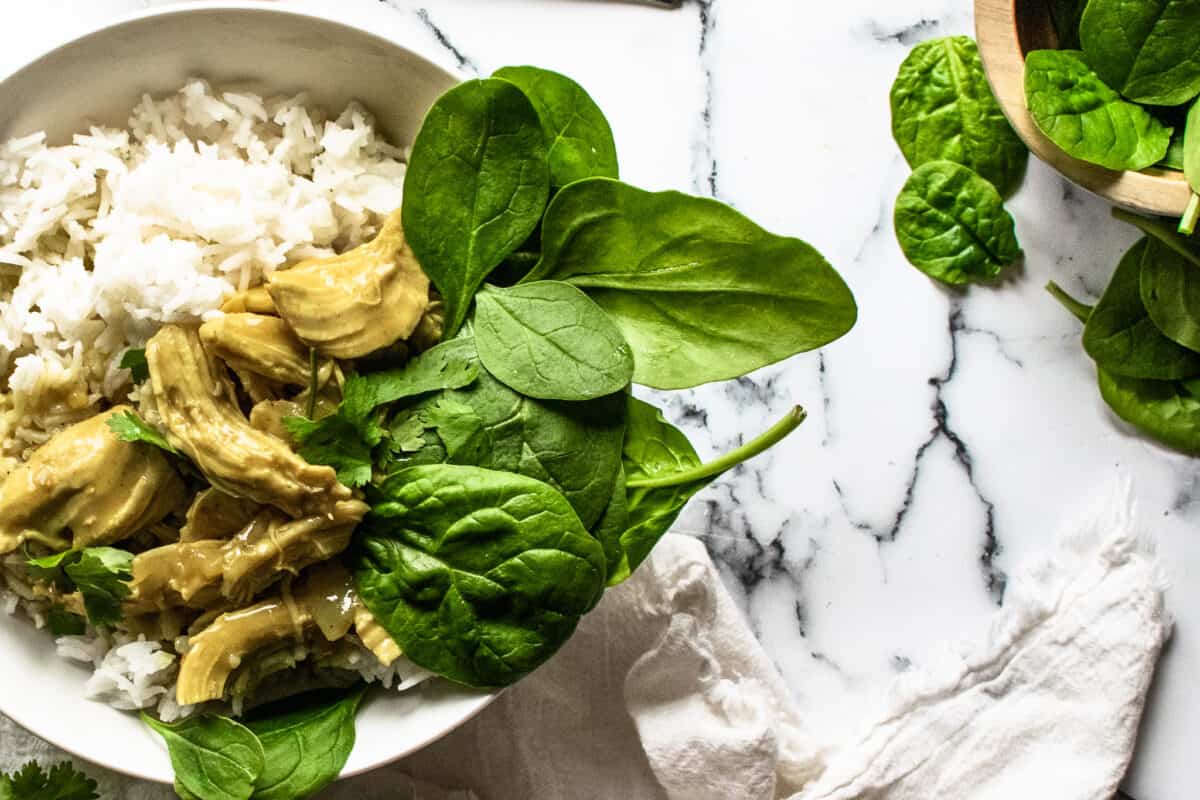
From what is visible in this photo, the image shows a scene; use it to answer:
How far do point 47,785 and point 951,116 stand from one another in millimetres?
1280

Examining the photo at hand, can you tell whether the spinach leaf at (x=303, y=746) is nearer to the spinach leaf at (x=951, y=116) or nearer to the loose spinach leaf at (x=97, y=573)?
the loose spinach leaf at (x=97, y=573)

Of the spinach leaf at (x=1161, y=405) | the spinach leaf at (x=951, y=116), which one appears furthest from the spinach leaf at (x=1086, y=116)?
the spinach leaf at (x=1161, y=405)

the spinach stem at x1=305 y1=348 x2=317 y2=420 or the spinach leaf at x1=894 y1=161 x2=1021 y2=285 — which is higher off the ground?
the spinach stem at x1=305 y1=348 x2=317 y2=420

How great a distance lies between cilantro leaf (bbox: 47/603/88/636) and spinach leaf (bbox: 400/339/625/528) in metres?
0.38

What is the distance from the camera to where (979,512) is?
1.60 m

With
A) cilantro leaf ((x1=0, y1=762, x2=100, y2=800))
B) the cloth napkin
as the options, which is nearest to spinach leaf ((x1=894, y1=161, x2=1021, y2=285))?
the cloth napkin

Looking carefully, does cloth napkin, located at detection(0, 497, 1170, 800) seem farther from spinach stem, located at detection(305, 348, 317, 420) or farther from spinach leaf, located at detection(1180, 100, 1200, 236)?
spinach stem, located at detection(305, 348, 317, 420)

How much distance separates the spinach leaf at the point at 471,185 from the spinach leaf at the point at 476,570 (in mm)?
173

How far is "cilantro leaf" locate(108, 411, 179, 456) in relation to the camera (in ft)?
3.79

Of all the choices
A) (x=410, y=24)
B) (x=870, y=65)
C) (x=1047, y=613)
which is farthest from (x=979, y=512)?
(x=410, y=24)

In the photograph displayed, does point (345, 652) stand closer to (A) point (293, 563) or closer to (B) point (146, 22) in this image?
(A) point (293, 563)

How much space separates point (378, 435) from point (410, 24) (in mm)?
646

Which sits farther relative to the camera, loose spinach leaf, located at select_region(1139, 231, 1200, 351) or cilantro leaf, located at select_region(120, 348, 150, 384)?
loose spinach leaf, located at select_region(1139, 231, 1200, 351)

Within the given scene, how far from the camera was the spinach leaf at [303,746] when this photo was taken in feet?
3.93
